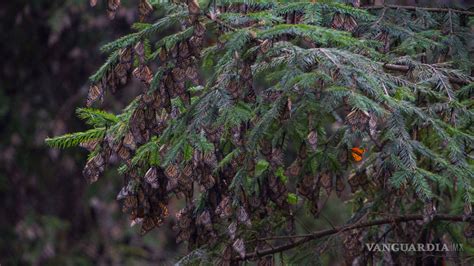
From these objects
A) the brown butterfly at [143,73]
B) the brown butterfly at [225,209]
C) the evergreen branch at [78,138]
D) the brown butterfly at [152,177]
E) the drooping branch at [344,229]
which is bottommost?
the drooping branch at [344,229]

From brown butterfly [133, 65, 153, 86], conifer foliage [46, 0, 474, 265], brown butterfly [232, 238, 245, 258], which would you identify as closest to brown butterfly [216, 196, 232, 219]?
conifer foliage [46, 0, 474, 265]

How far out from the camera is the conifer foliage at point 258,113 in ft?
7.63

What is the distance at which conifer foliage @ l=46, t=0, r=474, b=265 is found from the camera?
233 cm

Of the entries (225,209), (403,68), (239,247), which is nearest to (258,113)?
(225,209)

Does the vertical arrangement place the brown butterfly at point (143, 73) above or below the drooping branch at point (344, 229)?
above

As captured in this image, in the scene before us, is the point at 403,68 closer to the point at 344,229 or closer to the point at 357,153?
the point at 357,153

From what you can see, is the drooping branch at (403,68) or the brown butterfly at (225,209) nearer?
the brown butterfly at (225,209)

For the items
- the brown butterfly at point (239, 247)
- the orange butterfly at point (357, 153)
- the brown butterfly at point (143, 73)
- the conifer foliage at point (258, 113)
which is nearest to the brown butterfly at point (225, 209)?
the conifer foliage at point (258, 113)

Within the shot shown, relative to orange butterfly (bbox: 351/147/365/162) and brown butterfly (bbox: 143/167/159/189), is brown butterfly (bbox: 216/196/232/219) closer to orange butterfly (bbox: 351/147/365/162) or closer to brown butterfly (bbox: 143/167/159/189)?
brown butterfly (bbox: 143/167/159/189)

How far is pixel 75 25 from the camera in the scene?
6824 millimetres

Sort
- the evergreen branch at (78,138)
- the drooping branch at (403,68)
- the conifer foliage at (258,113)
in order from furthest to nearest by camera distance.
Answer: the drooping branch at (403,68)
the evergreen branch at (78,138)
the conifer foliage at (258,113)

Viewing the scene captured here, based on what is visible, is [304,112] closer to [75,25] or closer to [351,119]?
[351,119]

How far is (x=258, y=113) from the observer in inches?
96.0

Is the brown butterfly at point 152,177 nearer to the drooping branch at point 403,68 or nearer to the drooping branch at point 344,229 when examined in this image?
the drooping branch at point 344,229
